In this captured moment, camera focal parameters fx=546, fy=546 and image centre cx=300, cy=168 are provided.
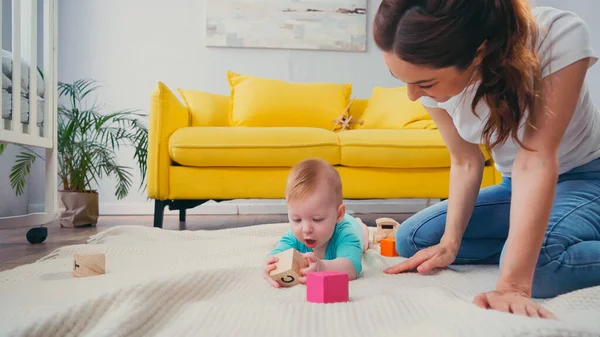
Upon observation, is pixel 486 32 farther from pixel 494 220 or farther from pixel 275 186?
pixel 275 186

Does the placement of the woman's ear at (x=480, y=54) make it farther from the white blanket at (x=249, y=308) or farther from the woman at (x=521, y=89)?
the white blanket at (x=249, y=308)

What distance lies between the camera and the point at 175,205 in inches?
110

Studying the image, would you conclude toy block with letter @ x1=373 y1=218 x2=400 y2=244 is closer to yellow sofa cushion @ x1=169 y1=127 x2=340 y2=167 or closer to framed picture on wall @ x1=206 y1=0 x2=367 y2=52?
yellow sofa cushion @ x1=169 y1=127 x2=340 y2=167

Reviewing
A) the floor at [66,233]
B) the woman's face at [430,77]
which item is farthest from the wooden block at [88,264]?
the woman's face at [430,77]

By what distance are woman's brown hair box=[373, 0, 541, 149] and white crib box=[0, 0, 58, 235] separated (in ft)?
4.83

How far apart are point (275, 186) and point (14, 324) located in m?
1.79

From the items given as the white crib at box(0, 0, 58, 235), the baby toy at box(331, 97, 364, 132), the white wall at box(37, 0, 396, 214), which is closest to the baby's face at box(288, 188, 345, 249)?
the white crib at box(0, 0, 58, 235)

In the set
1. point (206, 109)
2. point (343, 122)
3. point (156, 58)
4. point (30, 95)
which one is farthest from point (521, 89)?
point (156, 58)

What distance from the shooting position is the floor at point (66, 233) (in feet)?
5.32

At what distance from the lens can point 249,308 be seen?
805mm

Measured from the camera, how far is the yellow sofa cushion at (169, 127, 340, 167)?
2.38m

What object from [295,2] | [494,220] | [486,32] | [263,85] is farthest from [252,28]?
[486,32]

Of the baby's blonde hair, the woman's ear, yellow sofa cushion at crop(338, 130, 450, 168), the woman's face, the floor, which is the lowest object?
the floor

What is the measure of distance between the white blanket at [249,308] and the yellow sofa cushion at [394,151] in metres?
1.24
